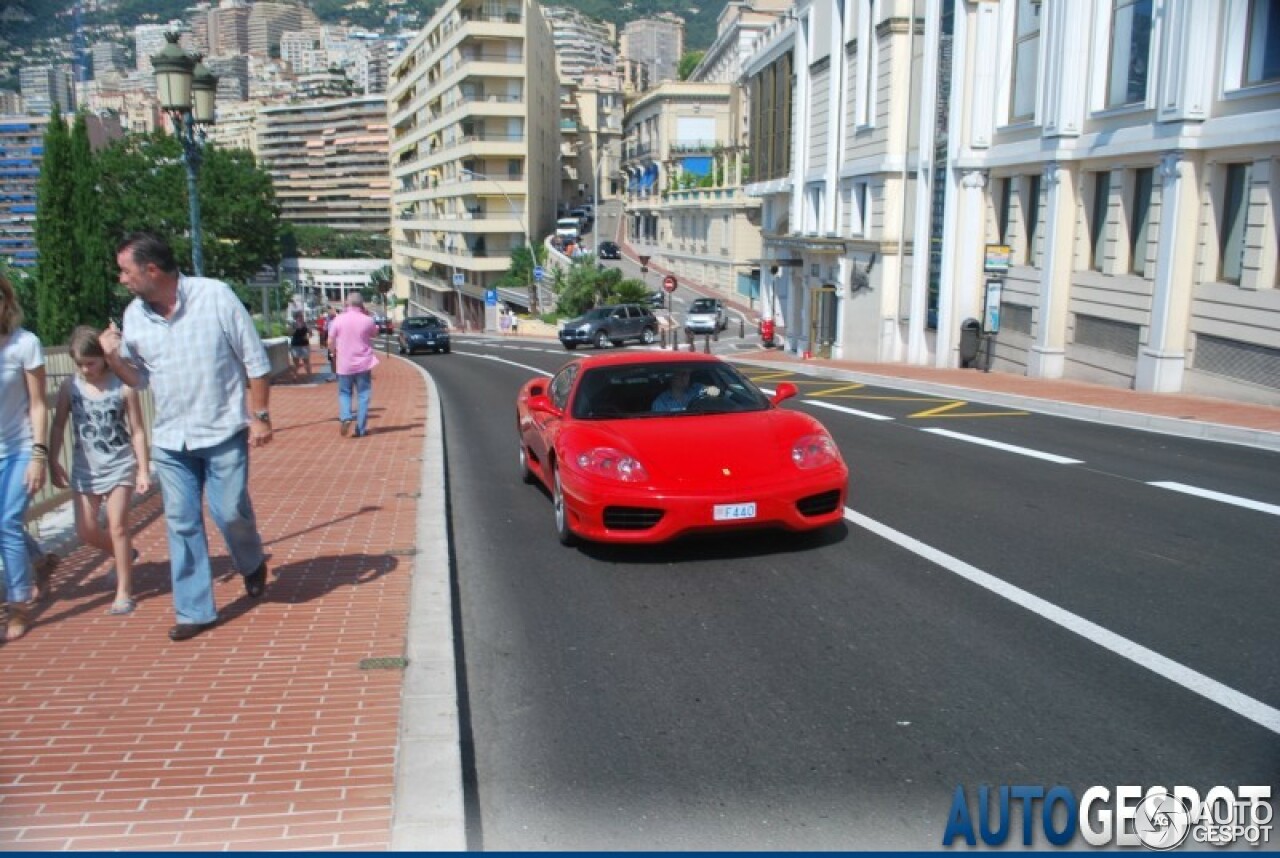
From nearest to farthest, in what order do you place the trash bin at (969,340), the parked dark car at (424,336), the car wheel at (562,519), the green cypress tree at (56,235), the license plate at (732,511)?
the license plate at (732,511)
the car wheel at (562,519)
the trash bin at (969,340)
the green cypress tree at (56,235)
the parked dark car at (424,336)

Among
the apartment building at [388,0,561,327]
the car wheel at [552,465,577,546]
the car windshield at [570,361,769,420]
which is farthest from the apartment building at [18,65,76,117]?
the car wheel at [552,465,577,546]

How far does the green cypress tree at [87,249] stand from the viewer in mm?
40969

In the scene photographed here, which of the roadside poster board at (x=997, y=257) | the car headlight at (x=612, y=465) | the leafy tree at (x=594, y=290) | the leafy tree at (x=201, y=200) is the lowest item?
the leafy tree at (x=594, y=290)

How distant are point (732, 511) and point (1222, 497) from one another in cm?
489

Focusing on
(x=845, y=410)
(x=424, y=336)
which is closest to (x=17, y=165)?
(x=424, y=336)

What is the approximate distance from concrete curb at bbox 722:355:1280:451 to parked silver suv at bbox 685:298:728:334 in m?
28.1

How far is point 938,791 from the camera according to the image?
13.4 ft

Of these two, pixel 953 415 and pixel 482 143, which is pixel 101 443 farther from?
pixel 482 143

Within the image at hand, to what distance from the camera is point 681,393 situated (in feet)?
28.1

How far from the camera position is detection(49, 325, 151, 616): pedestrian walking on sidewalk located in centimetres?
600

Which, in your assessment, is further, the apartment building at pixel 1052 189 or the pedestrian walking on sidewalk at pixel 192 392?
the apartment building at pixel 1052 189

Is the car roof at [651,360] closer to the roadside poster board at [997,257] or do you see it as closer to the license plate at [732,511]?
the license plate at [732,511]

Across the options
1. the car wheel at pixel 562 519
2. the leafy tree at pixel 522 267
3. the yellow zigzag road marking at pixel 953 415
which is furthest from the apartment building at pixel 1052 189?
the leafy tree at pixel 522 267

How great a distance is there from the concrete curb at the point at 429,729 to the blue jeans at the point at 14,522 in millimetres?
2032
